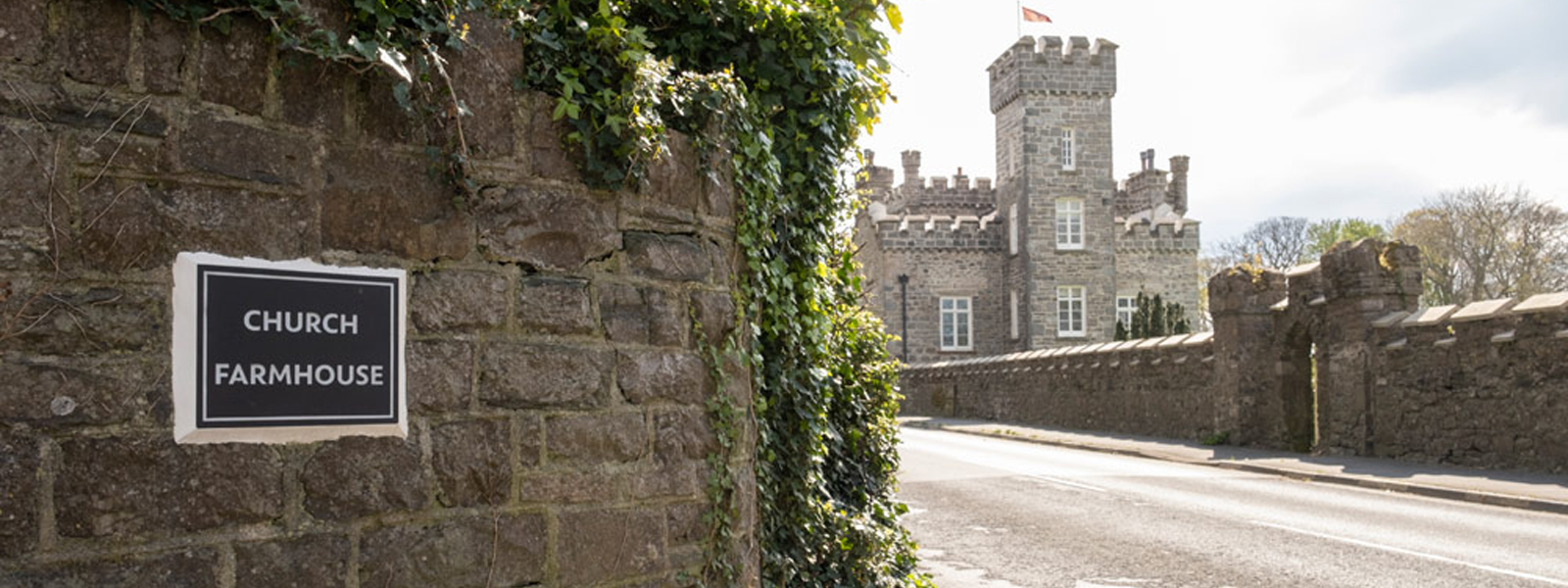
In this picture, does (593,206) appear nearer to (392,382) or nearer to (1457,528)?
(392,382)

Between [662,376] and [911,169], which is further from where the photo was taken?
[911,169]

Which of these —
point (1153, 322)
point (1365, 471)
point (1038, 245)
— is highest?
point (1038, 245)

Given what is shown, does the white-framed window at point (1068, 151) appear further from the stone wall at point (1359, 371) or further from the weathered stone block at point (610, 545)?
the weathered stone block at point (610, 545)

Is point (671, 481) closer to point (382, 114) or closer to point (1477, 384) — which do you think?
point (382, 114)

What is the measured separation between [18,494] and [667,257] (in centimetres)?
196

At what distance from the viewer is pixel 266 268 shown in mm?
3020

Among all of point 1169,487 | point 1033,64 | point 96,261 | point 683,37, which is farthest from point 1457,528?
point 1033,64

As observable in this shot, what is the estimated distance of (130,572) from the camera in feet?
9.12

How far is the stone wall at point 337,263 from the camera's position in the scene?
2.70 m

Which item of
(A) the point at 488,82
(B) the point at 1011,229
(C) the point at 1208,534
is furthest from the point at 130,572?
(B) the point at 1011,229

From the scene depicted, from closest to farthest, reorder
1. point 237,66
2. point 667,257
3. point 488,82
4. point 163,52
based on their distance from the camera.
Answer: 1. point 163,52
2. point 237,66
3. point 488,82
4. point 667,257

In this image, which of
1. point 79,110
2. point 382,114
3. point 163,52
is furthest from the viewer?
point 382,114

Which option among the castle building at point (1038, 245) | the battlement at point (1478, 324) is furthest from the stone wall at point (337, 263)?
the castle building at point (1038, 245)

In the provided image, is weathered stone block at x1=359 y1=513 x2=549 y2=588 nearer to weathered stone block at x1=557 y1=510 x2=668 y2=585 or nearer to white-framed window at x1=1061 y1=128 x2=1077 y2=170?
weathered stone block at x1=557 y1=510 x2=668 y2=585
